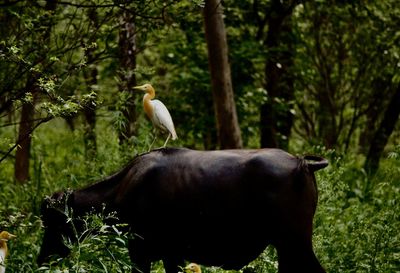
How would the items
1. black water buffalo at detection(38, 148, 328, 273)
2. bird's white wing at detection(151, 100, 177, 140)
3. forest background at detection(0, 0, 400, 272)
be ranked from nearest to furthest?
black water buffalo at detection(38, 148, 328, 273), bird's white wing at detection(151, 100, 177, 140), forest background at detection(0, 0, 400, 272)

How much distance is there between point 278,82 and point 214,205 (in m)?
8.75

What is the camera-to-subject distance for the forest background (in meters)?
A: 7.38

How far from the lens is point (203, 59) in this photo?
43.5ft

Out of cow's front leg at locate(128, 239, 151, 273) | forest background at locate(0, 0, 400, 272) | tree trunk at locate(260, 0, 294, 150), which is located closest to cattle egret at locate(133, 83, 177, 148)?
forest background at locate(0, 0, 400, 272)

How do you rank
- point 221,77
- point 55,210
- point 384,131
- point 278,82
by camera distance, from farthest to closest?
point 278,82
point 384,131
point 221,77
point 55,210

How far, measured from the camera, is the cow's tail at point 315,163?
231 inches

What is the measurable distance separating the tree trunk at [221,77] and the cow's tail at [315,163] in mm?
4234

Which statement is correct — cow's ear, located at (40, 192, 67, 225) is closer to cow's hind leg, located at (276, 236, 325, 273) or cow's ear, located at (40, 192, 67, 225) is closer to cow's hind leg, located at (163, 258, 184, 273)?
cow's hind leg, located at (163, 258, 184, 273)

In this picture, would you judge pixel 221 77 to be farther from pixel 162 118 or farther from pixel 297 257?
pixel 297 257

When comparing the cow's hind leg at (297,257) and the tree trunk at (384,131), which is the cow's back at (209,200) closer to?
the cow's hind leg at (297,257)

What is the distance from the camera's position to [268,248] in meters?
7.63

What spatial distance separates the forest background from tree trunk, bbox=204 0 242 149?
2 centimetres

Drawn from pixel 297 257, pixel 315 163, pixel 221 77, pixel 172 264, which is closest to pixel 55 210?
pixel 172 264

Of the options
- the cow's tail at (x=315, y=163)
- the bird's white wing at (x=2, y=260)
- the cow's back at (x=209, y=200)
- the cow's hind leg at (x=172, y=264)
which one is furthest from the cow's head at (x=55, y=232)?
the cow's tail at (x=315, y=163)
